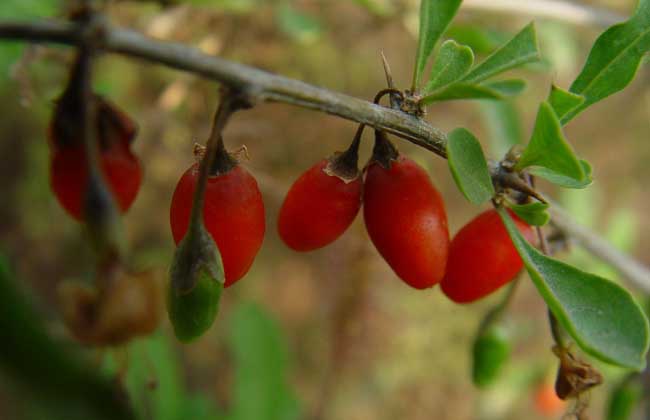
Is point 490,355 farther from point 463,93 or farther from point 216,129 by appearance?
point 216,129

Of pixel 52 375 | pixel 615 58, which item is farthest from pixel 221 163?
pixel 615 58

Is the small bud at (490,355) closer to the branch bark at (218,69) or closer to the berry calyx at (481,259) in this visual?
the berry calyx at (481,259)

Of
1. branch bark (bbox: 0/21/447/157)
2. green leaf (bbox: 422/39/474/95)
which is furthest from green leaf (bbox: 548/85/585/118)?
branch bark (bbox: 0/21/447/157)

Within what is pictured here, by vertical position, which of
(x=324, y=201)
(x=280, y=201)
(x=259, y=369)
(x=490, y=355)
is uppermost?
(x=324, y=201)

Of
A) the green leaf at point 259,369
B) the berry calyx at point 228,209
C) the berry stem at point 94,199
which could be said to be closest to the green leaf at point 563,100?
the berry calyx at point 228,209

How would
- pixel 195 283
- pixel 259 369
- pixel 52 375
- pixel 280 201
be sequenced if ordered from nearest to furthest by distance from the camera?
pixel 52 375
pixel 195 283
pixel 259 369
pixel 280 201
